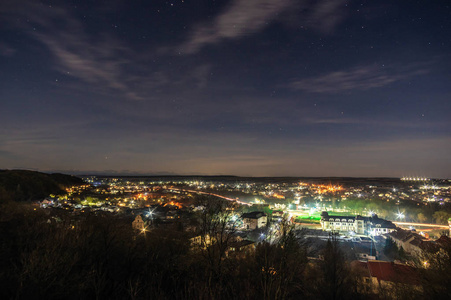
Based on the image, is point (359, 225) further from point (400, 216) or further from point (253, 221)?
point (253, 221)

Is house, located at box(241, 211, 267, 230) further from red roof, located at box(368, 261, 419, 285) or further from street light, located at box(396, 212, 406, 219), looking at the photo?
street light, located at box(396, 212, 406, 219)

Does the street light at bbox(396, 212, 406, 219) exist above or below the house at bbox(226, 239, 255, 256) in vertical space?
below

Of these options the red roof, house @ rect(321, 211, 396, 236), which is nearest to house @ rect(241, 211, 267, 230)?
house @ rect(321, 211, 396, 236)

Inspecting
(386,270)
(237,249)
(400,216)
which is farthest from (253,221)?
(400,216)

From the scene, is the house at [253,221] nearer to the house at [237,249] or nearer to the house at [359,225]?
the house at [359,225]

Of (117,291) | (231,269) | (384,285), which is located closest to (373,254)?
(384,285)

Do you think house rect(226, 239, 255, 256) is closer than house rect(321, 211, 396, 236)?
Yes

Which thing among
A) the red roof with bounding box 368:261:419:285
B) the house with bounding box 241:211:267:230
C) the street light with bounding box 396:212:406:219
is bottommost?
the street light with bounding box 396:212:406:219

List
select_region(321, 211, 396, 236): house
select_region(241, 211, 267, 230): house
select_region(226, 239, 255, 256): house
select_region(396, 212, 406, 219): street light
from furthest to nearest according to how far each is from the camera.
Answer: select_region(396, 212, 406, 219): street light < select_region(241, 211, 267, 230): house < select_region(321, 211, 396, 236): house < select_region(226, 239, 255, 256): house

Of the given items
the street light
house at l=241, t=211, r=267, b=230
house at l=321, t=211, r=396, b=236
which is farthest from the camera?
the street light
